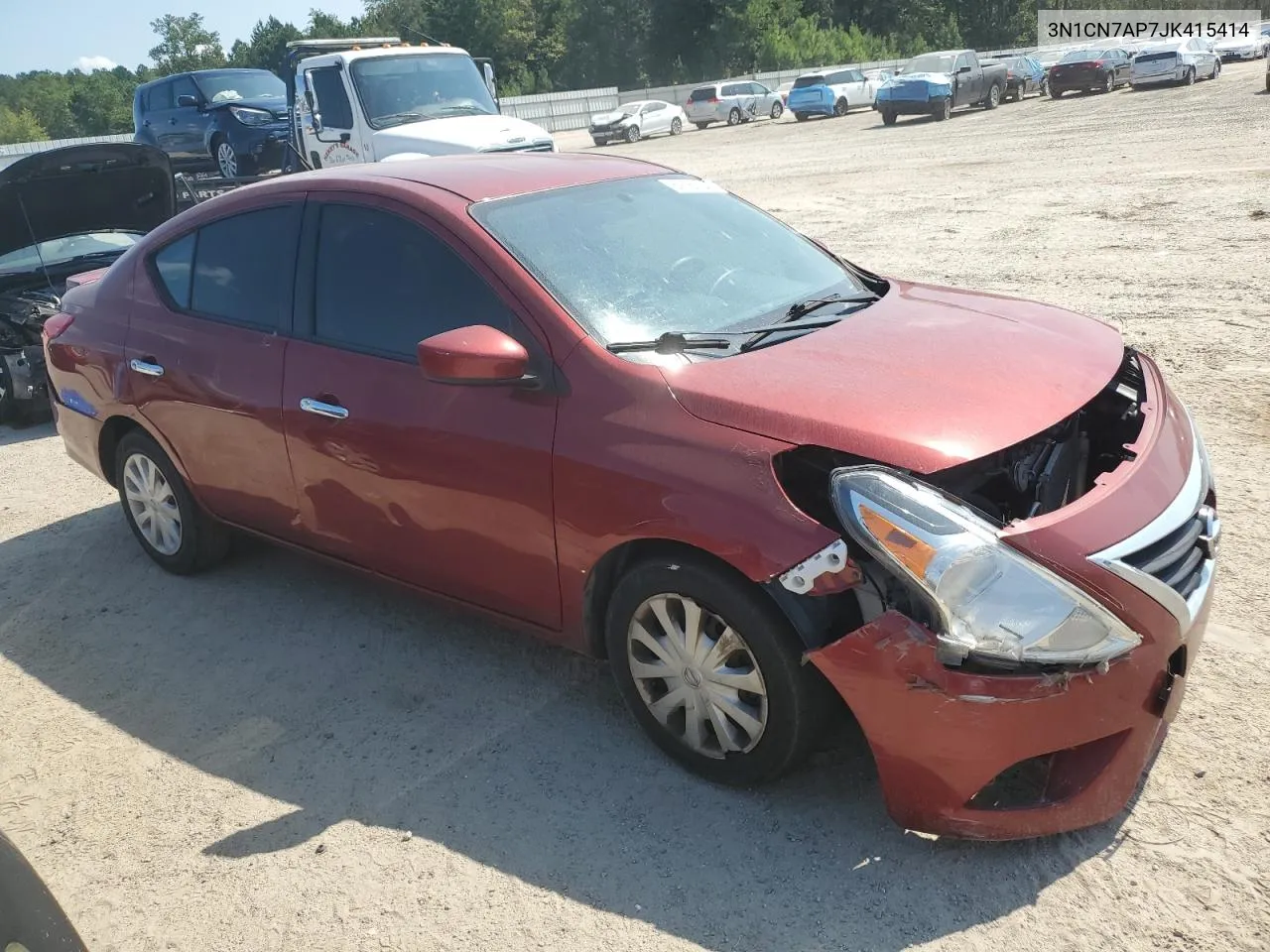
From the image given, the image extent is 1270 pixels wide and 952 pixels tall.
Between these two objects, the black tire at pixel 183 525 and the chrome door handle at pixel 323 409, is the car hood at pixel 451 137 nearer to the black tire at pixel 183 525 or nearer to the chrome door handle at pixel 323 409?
the black tire at pixel 183 525

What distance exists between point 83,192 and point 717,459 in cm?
679

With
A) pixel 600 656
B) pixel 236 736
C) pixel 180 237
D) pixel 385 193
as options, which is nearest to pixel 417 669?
pixel 236 736

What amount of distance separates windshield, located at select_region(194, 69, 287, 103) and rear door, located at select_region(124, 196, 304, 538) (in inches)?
547

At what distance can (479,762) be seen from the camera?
352 cm

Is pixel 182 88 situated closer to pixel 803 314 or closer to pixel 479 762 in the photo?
pixel 803 314

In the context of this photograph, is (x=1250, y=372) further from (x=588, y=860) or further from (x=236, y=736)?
(x=236, y=736)

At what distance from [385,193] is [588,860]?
2.37 m

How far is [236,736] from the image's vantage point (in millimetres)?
3795

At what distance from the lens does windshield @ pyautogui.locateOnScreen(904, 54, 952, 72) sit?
30.6 m

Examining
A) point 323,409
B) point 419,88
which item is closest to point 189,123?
point 419,88

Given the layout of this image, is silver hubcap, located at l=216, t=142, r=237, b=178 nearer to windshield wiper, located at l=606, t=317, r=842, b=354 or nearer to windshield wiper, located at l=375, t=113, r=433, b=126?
windshield wiper, located at l=375, t=113, r=433, b=126

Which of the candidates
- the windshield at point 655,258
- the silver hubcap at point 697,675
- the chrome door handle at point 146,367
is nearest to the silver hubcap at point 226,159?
the chrome door handle at point 146,367

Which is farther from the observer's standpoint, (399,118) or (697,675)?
(399,118)

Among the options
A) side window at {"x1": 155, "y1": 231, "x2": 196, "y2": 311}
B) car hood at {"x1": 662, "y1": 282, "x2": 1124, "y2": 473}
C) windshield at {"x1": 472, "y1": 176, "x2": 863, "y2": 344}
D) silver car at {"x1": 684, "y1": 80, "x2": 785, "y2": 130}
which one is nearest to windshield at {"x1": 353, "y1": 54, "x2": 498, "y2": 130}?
side window at {"x1": 155, "y1": 231, "x2": 196, "y2": 311}
